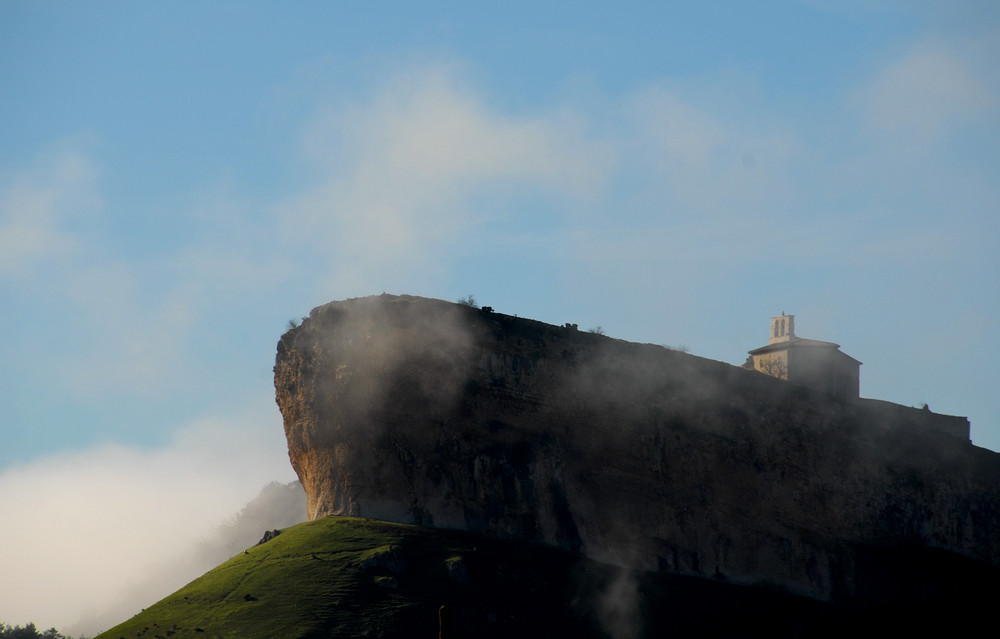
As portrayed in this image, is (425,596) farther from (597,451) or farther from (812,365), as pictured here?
(812,365)

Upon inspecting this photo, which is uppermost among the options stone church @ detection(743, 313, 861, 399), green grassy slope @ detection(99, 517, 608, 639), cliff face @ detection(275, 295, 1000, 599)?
stone church @ detection(743, 313, 861, 399)

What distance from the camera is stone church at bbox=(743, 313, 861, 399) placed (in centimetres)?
10300

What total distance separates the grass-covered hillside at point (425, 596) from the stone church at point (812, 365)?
23.4 m

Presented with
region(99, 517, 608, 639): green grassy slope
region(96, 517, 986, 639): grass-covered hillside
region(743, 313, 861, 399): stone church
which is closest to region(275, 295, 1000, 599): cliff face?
region(96, 517, 986, 639): grass-covered hillside

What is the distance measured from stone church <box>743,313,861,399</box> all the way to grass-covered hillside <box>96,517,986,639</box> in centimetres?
2338

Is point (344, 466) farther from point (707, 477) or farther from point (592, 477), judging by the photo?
point (707, 477)

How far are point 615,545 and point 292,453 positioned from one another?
55.6 feet

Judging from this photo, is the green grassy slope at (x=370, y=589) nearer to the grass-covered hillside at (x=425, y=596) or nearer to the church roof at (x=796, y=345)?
the grass-covered hillside at (x=425, y=596)

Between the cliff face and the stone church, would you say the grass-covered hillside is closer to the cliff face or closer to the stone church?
the cliff face

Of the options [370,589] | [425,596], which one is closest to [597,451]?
[425,596]

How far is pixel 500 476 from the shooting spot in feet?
265

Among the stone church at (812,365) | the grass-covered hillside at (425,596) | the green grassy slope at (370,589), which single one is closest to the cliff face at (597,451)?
the grass-covered hillside at (425,596)

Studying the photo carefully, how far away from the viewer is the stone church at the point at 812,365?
103000mm

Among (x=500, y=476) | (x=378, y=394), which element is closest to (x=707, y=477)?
(x=500, y=476)
